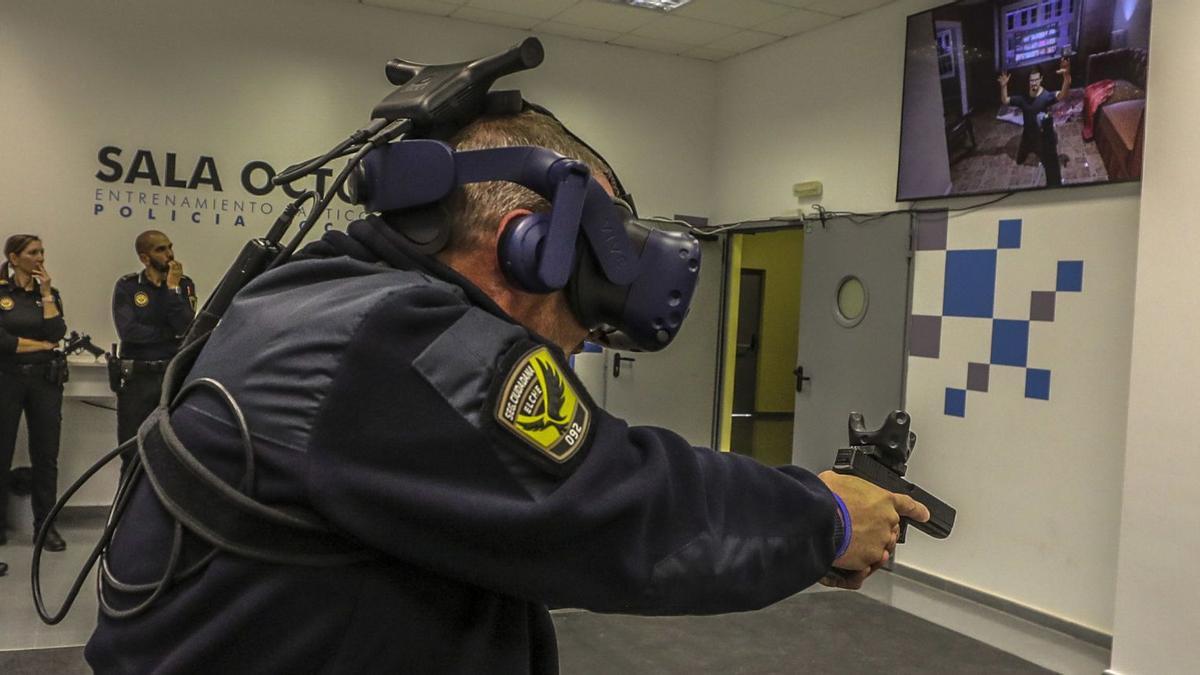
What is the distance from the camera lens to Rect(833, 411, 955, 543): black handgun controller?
1.08 meters

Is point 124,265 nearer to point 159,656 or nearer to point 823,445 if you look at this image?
point 823,445

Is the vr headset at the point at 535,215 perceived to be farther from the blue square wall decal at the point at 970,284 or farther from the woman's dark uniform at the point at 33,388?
the woman's dark uniform at the point at 33,388

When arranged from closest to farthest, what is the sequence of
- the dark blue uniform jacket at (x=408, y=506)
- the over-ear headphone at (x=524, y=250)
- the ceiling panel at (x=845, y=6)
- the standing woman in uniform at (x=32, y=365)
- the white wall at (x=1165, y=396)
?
the dark blue uniform jacket at (x=408, y=506)
the over-ear headphone at (x=524, y=250)
the white wall at (x=1165, y=396)
the standing woman in uniform at (x=32, y=365)
the ceiling panel at (x=845, y=6)

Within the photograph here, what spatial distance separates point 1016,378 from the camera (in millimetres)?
4219

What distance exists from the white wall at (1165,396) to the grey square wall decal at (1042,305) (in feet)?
2.47

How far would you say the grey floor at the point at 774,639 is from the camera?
3.32 meters

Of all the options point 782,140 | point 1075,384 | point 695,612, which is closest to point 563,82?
point 782,140

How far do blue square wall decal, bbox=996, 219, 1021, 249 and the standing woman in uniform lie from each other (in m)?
4.42

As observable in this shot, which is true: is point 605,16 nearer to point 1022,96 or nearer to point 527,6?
point 527,6

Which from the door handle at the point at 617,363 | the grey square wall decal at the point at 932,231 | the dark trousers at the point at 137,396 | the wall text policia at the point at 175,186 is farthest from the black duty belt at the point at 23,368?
the grey square wall decal at the point at 932,231

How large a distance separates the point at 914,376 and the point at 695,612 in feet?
14.0

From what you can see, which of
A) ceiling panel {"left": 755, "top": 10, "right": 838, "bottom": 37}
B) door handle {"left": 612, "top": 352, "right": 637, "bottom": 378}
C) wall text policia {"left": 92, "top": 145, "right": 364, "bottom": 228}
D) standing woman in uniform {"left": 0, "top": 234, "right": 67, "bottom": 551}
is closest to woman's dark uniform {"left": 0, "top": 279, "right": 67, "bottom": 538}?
standing woman in uniform {"left": 0, "top": 234, "right": 67, "bottom": 551}

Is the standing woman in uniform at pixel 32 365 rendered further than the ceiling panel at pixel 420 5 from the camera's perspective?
No

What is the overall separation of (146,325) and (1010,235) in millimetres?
4080
